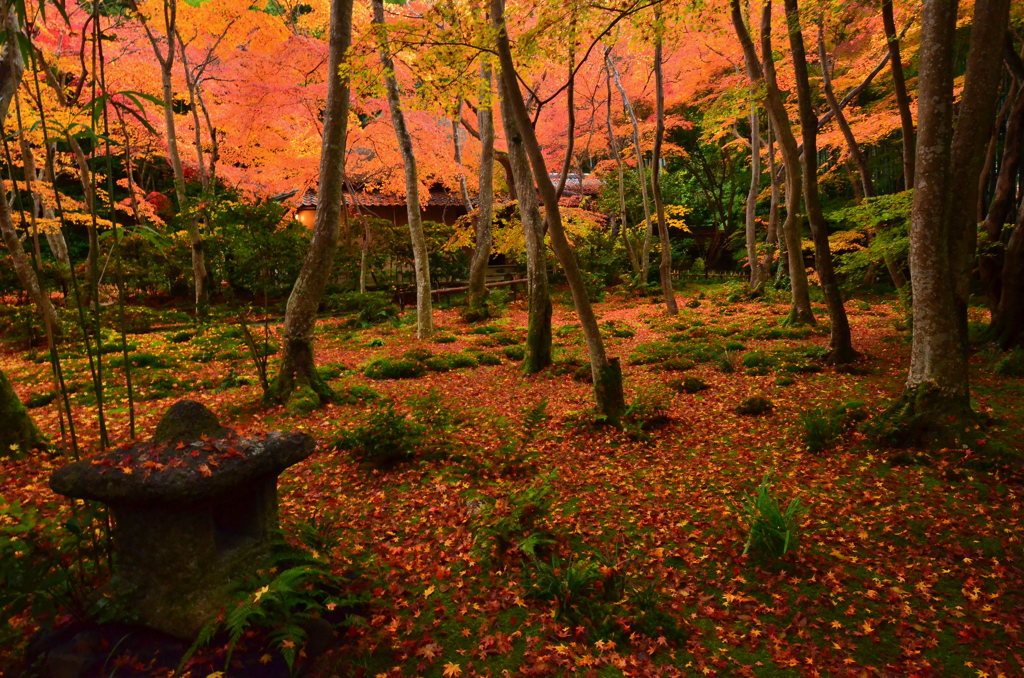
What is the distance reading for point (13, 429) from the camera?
14.6 ft

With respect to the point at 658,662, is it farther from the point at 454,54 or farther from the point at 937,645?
the point at 454,54

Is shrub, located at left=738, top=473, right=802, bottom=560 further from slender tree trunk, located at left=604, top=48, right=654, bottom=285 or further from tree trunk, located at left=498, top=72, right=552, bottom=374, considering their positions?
slender tree trunk, located at left=604, top=48, right=654, bottom=285

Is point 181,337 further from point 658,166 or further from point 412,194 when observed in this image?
point 658,166

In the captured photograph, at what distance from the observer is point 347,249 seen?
1719 cm

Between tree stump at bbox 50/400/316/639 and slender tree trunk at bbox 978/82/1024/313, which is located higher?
slender tree trunk at bbox 978/82/1024/313

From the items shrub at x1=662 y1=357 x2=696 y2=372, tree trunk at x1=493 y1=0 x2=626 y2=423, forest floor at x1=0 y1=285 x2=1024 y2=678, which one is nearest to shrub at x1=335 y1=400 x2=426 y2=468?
forest floor at x1=0 y1=285 x2=1024 y2=678

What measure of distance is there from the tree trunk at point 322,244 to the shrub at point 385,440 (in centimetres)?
161

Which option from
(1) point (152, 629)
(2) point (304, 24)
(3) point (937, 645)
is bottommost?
(3) point (937, 645)

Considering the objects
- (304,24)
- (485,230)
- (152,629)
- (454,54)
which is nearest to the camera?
(152,629)

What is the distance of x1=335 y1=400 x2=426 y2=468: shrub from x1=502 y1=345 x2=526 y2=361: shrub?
443 centimetres

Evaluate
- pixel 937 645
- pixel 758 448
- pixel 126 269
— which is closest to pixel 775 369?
pixel 758 448

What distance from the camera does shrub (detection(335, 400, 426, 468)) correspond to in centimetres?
493

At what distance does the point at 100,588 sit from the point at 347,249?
613 inches

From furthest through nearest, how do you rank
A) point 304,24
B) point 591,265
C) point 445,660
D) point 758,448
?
point 591,265, point 304,24, point 758,448, point 445,660
